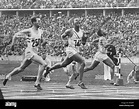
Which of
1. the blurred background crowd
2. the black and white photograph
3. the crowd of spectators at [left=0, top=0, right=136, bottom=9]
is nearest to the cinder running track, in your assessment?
the black and white photograph

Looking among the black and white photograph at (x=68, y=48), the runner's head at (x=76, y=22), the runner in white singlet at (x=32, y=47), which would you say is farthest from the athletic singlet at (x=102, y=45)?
the runner in white singlet at (x=32, y=47)

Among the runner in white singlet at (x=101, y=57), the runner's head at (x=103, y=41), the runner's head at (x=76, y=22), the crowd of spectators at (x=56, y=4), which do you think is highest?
the crowd of spectators at (x=56, y=4)

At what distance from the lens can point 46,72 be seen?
46.5 feet

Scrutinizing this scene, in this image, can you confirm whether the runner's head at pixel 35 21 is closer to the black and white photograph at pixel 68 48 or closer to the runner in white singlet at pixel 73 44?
the black and white photograph at pixel 68 48

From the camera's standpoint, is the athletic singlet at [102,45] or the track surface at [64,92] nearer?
the track surface at [64,92]

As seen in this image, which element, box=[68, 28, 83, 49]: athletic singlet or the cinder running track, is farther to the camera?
box=[68, 28, 83, 49]: athletic singlet

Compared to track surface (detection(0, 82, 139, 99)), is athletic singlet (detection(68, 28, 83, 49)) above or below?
above

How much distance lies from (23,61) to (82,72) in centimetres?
78

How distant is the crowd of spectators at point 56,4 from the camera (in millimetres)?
14172

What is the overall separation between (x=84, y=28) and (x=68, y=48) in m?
0.33

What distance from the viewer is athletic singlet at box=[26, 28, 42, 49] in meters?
14.1

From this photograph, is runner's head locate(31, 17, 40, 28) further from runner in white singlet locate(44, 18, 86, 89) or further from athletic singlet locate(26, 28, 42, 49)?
runner in white singlet locate(44, 18, 86, 89)

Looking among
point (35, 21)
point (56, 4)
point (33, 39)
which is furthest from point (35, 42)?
point (56, 4)

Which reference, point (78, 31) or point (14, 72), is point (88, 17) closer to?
point (78, 31)
